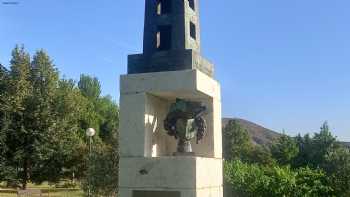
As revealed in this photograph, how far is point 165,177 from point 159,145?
35.3 inches

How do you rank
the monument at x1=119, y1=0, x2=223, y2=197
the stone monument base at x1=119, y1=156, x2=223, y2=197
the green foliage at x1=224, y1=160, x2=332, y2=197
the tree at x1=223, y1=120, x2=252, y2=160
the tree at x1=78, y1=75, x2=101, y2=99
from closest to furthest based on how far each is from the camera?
the stone monument base at x1=119, y1=156, x2=223, y2=197
the monument at x1=119, y1=0, x2=223, y2=197
the green foliage at x1=224, y1=160, x2=332, y2=197
the tree at x1=223, y1=120, x2=252, y2=160
the tree at x1=78, y1=75, x2=101, y2=99

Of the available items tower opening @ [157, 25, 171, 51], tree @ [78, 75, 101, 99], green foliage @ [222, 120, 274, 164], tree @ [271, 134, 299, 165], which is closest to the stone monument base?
tower opening @ [157, 25, 171, 51]

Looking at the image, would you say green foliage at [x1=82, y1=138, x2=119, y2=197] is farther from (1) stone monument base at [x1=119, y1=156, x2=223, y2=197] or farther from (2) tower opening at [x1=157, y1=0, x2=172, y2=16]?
(2) tower opening at [x1=157, y1=0, x2=172, y2=16]

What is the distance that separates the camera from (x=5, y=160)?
27469 millimetres

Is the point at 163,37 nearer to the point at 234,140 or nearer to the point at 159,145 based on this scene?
the point at 159,145

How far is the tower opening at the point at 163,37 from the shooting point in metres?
6.91

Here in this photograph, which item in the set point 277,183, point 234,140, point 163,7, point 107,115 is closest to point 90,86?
point 107,115

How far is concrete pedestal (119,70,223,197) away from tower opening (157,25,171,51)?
0.64 metres

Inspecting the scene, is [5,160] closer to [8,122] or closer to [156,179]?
[8,122]

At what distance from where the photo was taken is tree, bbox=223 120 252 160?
4544 cm

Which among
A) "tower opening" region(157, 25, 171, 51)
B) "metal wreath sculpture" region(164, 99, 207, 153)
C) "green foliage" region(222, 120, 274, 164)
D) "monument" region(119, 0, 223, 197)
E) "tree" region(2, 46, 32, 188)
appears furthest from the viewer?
"green foliage" region(222, 120, 274, 164)

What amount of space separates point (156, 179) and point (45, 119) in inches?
941

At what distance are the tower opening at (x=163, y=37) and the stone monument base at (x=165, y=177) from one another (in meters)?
1.77

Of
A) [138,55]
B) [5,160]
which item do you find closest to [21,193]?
[5,160]
